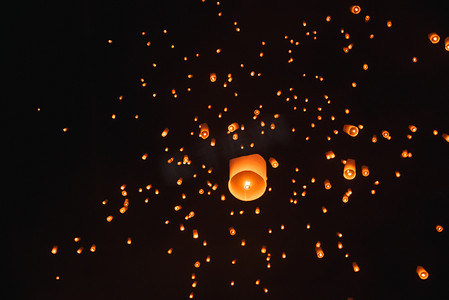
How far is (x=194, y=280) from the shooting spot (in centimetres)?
400

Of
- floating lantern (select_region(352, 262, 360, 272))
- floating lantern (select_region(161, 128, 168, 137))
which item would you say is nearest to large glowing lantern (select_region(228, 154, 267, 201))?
floating lantern (select_region(161, 128, 168, 137))

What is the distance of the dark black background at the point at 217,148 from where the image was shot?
3.69m

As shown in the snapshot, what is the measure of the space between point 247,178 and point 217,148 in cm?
92

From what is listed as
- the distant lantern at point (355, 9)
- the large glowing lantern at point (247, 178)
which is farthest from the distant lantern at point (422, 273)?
the distant lantern at point (355, 9)

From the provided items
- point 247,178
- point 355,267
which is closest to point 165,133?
point 247,178

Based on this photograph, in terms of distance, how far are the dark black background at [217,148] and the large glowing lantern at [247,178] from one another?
2.84 feet

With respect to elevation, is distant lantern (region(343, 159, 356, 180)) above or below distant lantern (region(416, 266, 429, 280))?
above

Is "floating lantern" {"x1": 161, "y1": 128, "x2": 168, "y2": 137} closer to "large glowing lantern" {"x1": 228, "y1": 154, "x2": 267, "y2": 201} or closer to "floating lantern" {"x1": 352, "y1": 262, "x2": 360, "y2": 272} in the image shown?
"large glowing lantern" {"x1": 228, "y1": 154, "x2": 267, "y2": 201}

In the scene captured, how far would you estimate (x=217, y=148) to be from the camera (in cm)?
378

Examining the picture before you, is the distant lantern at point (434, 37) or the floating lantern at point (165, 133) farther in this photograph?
the floating lantern at point (165, 133)

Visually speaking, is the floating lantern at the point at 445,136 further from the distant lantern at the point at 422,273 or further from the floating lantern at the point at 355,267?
the floating lantern at the point at 355,267

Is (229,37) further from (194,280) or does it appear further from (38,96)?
(194,280)

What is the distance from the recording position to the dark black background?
12.1 ft

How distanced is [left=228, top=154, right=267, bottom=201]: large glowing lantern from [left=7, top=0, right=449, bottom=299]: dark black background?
866 millimetres
